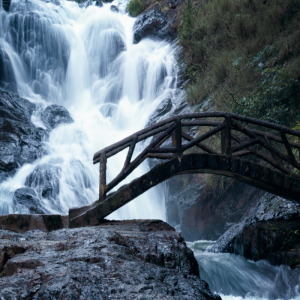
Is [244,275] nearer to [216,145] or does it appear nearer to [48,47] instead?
[216,145]

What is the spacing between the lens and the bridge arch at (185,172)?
4559mm

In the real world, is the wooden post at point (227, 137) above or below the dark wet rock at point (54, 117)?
below

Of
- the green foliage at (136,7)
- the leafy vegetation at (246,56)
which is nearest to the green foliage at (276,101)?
the leafy vegetation at (246,56)

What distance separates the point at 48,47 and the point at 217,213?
17.1 m

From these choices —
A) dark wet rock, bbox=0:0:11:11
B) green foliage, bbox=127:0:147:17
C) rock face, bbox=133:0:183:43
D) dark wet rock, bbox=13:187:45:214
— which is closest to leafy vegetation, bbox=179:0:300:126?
rock face, bbox=133:0:183:43

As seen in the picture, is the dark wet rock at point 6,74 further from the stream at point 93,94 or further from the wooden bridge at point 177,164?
the wooden bridge at point 177,164

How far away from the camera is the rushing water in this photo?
191 inches

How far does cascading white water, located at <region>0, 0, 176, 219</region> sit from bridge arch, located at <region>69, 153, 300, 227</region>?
205 inches

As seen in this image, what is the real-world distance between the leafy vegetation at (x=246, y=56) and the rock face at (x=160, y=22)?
122 inches

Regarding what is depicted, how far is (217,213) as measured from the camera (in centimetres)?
848

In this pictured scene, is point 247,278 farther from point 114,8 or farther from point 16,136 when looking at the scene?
point 114,8

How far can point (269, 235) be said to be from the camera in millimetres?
5586

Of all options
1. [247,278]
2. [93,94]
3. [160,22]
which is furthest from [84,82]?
[247,278]

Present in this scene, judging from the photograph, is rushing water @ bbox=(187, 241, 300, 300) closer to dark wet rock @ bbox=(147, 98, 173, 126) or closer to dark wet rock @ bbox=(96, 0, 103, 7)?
dark wet rock @ bbox=(147, 98, 173, 126)
